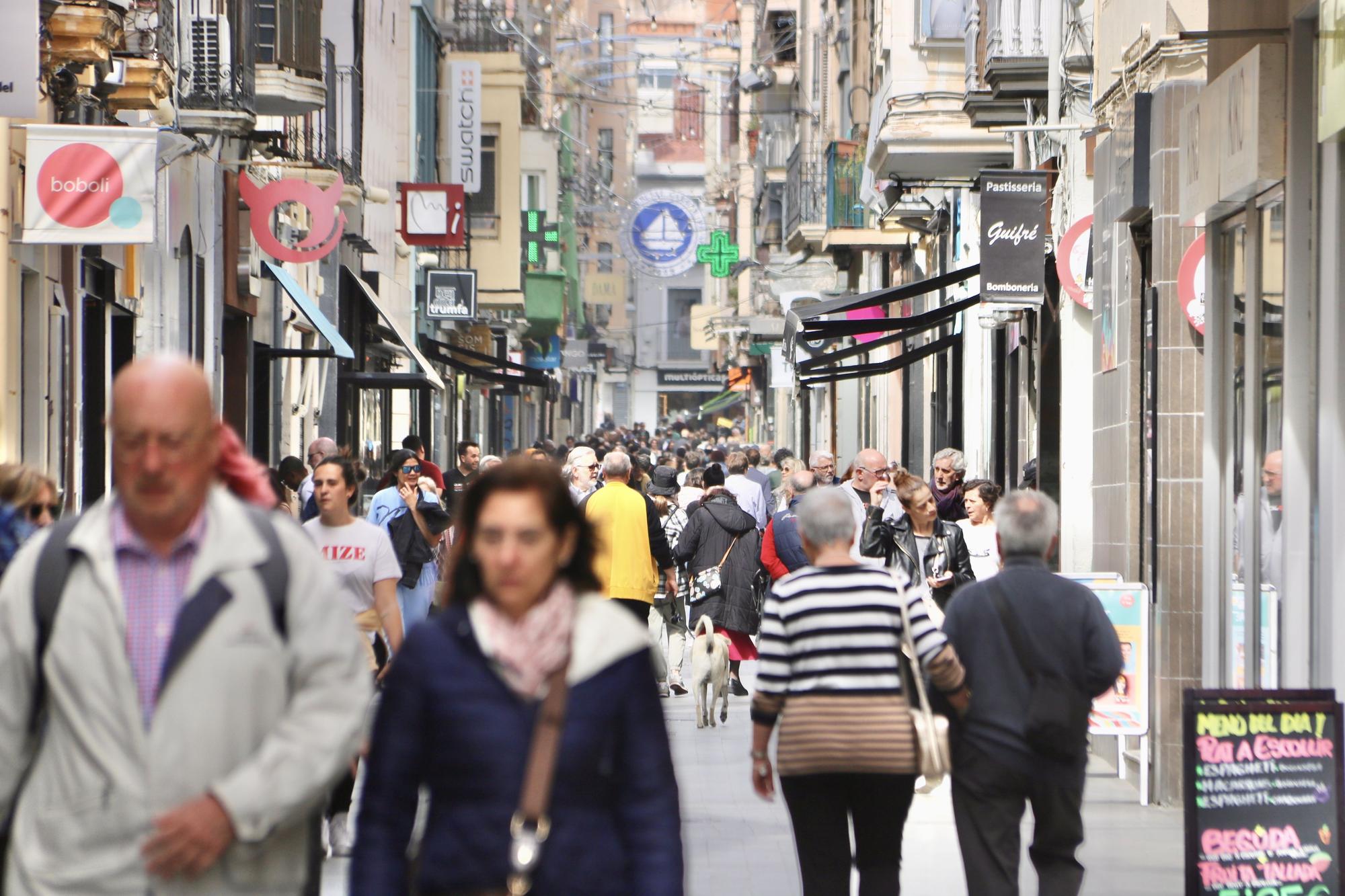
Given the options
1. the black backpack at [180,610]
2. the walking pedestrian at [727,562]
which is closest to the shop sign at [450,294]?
the walking pedestrian at [727,562]

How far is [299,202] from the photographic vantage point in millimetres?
24812

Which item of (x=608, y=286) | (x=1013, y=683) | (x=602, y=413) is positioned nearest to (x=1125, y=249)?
(x=1013, y=683)

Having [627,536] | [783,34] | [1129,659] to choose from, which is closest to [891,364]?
[627,536]

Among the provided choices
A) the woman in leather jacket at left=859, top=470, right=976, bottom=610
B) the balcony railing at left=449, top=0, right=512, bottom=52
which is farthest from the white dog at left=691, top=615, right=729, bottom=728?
the balcony railing at left=449, top=0, right=512, bottom=52

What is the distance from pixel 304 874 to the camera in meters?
4.25

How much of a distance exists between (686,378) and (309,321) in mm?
101588

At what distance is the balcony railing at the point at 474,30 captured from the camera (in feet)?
160

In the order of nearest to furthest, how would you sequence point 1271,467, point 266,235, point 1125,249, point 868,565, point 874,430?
point 868,565 < point 1271,467 < point 1125,249 < point 266,235 < point 874,430

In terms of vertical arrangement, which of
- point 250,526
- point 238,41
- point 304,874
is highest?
point 238,41

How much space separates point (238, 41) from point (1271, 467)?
14.1 meters

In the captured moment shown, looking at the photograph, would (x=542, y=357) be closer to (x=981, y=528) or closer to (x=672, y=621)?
(x=672, y=621)

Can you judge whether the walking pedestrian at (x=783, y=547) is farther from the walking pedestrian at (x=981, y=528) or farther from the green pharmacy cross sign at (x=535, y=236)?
the green pharmacy cross sign at (x=535, y=236)

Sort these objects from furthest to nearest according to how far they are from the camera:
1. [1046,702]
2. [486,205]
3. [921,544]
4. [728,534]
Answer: [486,205], [728,534], [921,544], [1046,702]

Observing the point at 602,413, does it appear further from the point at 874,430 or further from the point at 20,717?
the point at 20,717
